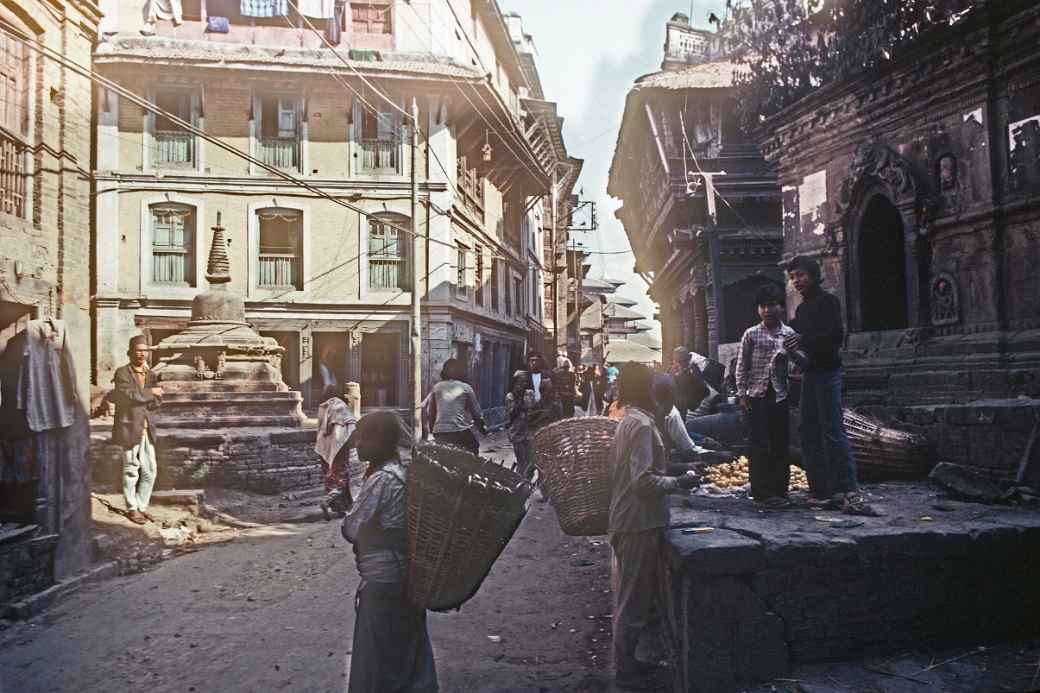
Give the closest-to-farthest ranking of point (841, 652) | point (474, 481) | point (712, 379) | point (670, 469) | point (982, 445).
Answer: point (474, 481)
point (841, 652)
point (982, 445)
point (670, 469)
point (712, 379)

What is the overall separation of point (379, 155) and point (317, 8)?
14.2 ft

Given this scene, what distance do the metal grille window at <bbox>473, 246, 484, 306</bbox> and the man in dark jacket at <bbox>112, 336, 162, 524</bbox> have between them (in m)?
14.5

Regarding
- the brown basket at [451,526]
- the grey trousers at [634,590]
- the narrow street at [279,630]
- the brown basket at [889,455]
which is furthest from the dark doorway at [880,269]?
the brown basket at [451,526]

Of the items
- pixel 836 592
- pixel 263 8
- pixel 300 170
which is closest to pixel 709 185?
pixel 300 170

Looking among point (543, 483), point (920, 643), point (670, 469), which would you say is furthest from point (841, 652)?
point (670, 469)

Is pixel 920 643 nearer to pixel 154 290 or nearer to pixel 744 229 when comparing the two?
pixel 744 229

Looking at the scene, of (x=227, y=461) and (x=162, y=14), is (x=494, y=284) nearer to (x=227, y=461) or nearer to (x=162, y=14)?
(x=162, y=14)

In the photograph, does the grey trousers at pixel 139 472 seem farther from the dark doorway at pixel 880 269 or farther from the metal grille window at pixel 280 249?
the metal grille window at pixel 280 249

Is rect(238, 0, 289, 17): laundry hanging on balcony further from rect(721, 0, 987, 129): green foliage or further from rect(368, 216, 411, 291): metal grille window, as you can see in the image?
rect(721, 0, 987, 129): green foliage

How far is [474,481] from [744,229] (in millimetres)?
16756

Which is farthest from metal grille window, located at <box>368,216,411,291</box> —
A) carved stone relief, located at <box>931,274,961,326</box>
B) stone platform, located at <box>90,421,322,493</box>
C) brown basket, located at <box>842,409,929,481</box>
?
brown basket, located at <box>842,409,929,481</box>

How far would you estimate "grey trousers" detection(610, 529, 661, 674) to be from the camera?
417cm

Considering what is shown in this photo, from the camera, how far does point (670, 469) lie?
6.60m

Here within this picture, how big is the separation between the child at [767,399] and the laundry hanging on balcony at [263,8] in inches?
770
